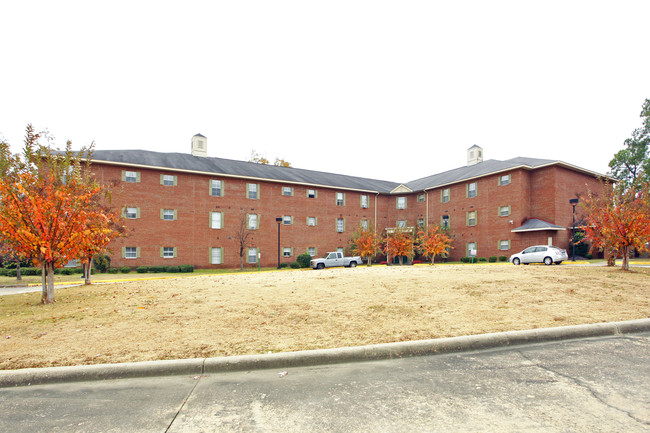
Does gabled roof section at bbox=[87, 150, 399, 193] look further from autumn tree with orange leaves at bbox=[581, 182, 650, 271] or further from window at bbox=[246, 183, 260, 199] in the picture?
autumn tree with orange leaves at bbox=[581, 182, 650, 271]

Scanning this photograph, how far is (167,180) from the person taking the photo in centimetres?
3297

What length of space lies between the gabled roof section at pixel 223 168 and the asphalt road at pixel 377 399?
2958 cm

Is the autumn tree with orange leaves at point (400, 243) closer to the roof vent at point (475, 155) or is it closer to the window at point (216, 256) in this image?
the roof vent at point (475, 155)

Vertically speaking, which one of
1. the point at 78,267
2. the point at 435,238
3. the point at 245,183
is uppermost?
the point at 245,183

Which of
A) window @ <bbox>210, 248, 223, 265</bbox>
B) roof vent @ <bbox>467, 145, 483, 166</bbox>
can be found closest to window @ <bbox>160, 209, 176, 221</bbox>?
window @ <bbox>210, 248, 223, 265</bbox>

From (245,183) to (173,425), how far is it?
111 feet

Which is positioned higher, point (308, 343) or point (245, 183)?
point (245, 183)

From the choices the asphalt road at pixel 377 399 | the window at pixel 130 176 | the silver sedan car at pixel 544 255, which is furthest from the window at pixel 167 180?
the asphalt road at pixel 377 399

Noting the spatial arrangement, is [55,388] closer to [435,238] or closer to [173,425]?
[173,425]

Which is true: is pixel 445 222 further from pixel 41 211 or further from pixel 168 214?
pixel 41 211

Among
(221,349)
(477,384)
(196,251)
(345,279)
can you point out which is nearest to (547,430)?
(477,384)

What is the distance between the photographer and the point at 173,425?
347 cm

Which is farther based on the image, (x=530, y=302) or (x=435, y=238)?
(x=435, y=238)

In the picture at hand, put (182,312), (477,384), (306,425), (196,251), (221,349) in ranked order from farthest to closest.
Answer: (196,251) → (182,312) → (221,349) → (477,384) → (306,425)
